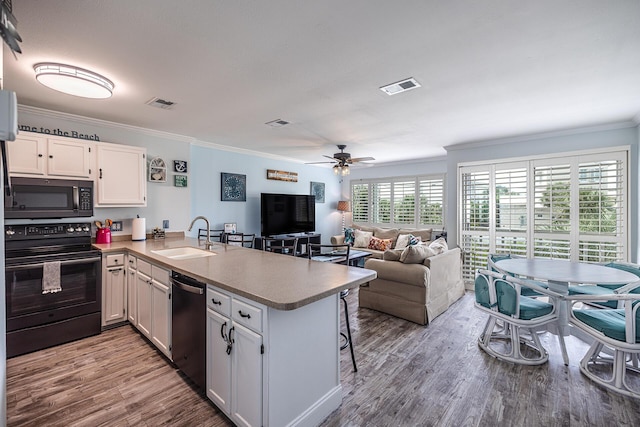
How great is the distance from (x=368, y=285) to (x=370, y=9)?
3.15 meters

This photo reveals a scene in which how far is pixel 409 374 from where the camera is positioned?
2445 millimetres

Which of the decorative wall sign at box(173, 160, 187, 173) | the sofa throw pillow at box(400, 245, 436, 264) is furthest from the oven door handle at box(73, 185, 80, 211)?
the sofa throw pillow at box(400, 245, 436, 264)

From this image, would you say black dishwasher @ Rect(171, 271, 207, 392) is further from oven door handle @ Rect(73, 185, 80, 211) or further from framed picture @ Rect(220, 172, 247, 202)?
framed picture @ Rect(220, 172, 247, 202)

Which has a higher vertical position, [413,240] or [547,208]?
[547,208]

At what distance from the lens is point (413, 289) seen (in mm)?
3482

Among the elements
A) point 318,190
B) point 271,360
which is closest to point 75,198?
point 271,360

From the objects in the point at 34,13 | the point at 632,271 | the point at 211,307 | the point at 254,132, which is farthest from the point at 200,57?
the point at 632,271

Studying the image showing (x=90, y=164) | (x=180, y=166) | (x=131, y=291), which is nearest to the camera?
(x=131, y=291)

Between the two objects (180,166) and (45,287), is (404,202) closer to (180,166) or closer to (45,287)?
(180,166)

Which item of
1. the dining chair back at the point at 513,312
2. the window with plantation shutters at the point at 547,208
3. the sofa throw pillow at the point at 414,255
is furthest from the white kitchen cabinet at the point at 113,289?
the window with plantation shutters at the point at 547,208

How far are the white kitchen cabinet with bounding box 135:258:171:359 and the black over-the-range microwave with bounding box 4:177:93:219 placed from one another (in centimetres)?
99

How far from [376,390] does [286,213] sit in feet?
14.3

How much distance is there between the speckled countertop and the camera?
61.8 inches

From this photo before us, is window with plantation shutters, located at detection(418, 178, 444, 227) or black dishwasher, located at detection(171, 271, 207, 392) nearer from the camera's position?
black dishwasher, located at detection(171, 271, 207, 392)
